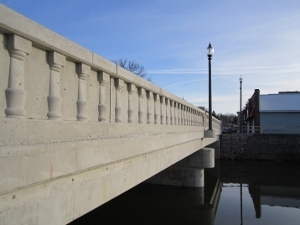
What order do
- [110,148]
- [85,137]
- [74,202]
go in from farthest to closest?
1. [110,148]
2. [85,137]
3. [74,202]

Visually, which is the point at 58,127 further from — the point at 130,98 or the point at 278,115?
the point at 278,115

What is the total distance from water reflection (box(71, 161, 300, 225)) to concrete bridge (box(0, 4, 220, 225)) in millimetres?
6112

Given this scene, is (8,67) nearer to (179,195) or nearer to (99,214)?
(99,214)

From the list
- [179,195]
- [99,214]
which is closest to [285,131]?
[179,195]

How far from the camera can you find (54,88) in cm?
292

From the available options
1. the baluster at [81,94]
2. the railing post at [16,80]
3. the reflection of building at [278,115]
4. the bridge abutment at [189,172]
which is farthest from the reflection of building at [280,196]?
the reflection of building at [278,115]

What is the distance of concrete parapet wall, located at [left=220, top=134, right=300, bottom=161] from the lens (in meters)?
28.8

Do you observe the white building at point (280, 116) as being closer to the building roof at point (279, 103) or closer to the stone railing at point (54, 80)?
the building roof at point (279, 103)

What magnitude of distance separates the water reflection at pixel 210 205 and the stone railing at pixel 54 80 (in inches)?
262

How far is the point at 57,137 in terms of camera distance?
114 inches

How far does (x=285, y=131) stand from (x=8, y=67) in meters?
37.0

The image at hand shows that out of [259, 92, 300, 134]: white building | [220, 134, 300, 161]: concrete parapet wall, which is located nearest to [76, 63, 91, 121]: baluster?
[220, 134, 300, 161]: concrete parapet wall

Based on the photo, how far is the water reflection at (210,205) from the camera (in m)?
10.5

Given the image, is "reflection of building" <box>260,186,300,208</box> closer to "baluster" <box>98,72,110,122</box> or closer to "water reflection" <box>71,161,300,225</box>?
"water reflection" <box>71,161,300,225</box>
